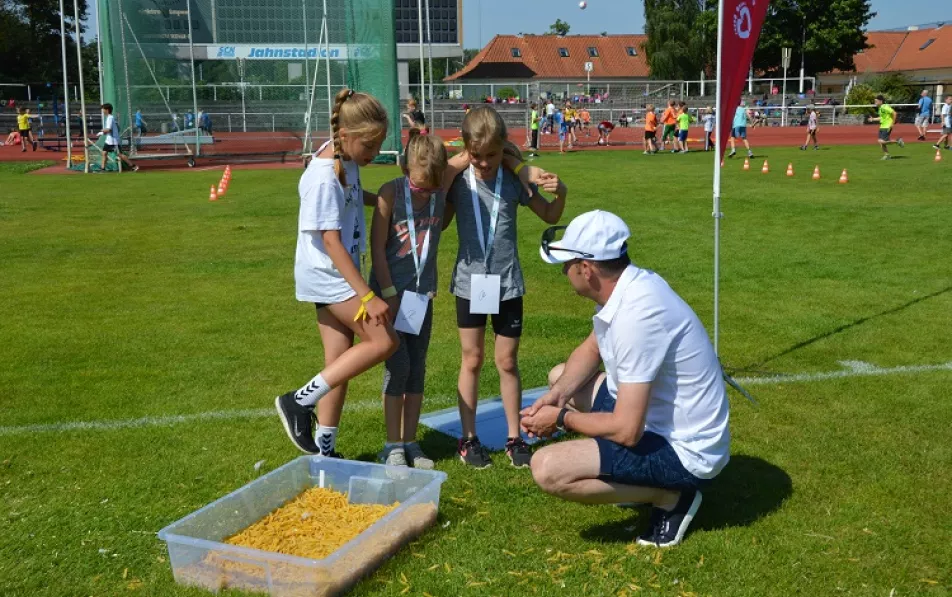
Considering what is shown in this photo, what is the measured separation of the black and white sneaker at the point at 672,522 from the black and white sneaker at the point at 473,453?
1.11 metres

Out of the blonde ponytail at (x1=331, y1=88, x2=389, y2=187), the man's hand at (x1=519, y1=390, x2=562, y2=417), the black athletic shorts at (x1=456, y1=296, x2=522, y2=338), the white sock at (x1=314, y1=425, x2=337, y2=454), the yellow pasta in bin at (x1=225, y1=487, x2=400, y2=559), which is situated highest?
the blonde ponytail at (x1=331, y1=88, x2=389, y2=187)

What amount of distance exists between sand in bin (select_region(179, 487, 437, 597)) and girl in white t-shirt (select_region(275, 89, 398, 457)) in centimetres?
44

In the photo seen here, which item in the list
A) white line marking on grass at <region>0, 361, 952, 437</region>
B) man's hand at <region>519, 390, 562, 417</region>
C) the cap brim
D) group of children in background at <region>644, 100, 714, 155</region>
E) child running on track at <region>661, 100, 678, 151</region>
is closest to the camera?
the cap brim

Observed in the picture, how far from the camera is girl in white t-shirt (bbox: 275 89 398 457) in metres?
4.13

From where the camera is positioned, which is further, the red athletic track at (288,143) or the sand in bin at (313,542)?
the red athletic track at (288,143)

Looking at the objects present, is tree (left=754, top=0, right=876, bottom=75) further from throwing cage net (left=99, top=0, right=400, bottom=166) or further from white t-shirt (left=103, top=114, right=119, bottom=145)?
white t-shirt (left=103, top=114, right=119, bottom=145)

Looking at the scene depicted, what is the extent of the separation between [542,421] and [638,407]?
1.37 feet

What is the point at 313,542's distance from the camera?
3.71 meters

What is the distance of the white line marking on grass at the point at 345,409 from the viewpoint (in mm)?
5242

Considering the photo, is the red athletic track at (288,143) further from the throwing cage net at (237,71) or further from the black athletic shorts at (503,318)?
the black athletic shorts at (503,318)

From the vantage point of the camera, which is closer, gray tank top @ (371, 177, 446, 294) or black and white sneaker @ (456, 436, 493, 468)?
gray tank top @ (371, 177, 446, 294)

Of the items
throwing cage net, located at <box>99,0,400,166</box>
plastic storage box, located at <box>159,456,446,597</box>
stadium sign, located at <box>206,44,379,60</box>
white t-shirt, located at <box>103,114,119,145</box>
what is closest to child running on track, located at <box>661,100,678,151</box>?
throwing cage net, located at <box>99,0,400,166</box>

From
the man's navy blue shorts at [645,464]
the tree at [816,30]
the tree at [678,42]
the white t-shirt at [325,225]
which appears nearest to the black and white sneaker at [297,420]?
the white t-shirt at [325,225]

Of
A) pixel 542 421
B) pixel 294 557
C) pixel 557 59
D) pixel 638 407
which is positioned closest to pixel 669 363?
pixel 638 407
